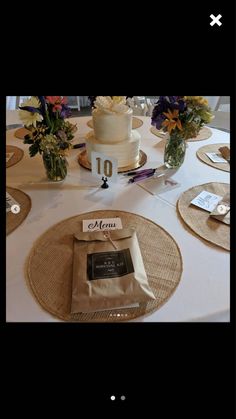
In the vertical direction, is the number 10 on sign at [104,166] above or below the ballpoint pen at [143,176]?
above

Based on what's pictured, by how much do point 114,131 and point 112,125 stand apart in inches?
1.1

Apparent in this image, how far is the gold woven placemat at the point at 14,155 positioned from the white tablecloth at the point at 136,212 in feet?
0.08

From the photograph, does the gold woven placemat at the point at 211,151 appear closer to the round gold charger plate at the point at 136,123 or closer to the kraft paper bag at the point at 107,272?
the round gold charger plate at the point at 136,123

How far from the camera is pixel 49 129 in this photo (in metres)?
0.91

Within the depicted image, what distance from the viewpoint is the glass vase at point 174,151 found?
102cm

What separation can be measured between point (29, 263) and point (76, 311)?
20 centimetres

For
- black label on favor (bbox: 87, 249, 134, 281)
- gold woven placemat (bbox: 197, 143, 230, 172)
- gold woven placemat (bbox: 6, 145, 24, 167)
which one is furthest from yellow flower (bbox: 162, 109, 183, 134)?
gold woven placemat (bbox: 6, 145, 24, 167)

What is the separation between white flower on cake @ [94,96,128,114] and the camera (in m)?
0.99
